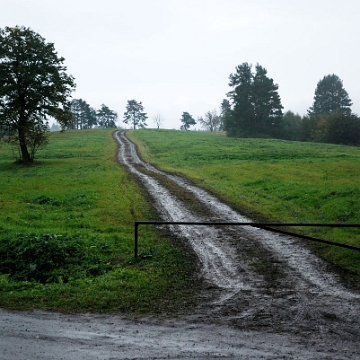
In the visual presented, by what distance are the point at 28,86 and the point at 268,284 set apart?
34385 millimetres

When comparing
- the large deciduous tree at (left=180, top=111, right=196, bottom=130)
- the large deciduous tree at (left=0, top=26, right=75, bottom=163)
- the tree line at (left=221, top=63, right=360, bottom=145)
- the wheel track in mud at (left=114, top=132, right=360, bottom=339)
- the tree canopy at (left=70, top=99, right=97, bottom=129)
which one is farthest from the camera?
the large deciduous tree at (left=180, top=111, right=196, bottom=130)

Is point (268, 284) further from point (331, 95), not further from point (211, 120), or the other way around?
point (211, 120)

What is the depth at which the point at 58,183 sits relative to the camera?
2780cm

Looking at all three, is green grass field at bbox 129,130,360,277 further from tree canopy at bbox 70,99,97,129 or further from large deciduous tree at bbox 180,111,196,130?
large deciduous tree at bbox 180,111,196,130

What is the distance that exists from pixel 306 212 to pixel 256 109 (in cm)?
6948

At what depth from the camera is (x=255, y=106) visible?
278 feet

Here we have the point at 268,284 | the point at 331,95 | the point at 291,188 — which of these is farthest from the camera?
the point at 331,95

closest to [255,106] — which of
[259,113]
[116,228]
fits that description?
[259,113]

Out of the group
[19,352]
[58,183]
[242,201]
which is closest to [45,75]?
[58,183]

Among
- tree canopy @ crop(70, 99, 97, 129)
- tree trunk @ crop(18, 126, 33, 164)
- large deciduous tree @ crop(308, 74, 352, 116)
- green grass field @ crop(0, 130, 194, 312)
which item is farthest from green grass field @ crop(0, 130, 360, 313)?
tree canopy @ crop(70, 99, 97, 129)

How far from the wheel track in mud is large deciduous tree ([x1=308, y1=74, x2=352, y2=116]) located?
101m

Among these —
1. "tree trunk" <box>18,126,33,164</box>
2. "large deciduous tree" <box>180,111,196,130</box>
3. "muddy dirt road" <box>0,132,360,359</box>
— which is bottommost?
"muddy dirt road" <box>0,132,360,359</box>

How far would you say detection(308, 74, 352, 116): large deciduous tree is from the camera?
108 metres

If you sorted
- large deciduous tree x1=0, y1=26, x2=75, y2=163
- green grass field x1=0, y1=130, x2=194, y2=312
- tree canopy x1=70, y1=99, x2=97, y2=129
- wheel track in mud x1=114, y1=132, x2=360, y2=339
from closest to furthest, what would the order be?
wheel track in mud x1=114, y1=132, x2=360, y2=339 < green grass field x1=0, y1=130, x2=194, y2=312 < large deciduous tree x1=0, y1=26, x2=75, y2=163 < tree canopy x1=70, y1=99, x2=97, y2=129
